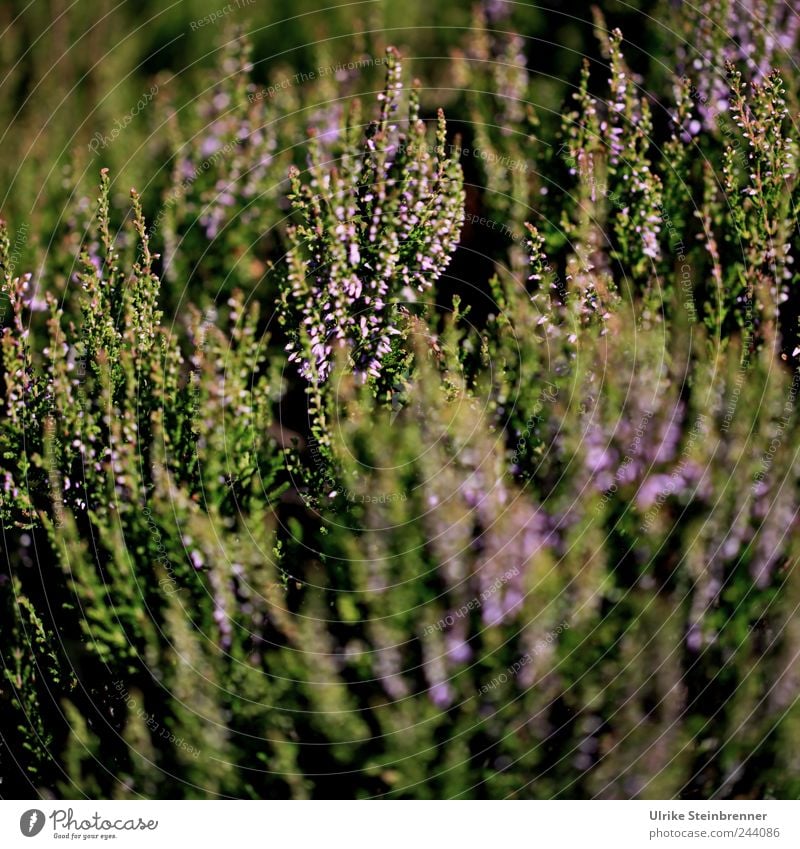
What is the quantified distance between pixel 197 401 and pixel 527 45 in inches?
220

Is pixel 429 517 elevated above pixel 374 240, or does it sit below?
below

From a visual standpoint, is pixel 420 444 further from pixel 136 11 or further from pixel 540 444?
pixel 136 11

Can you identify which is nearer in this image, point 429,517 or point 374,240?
point 429,517

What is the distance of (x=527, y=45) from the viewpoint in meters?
7.19

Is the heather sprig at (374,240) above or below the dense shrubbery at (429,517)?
above

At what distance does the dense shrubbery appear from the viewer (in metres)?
2.75

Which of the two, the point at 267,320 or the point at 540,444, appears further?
the point at 267,320

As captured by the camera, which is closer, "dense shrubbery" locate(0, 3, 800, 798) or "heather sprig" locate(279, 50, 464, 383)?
"dense shrubbery" locate(0, 3, 800, 798)

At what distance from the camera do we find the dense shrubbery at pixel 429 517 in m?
2.75

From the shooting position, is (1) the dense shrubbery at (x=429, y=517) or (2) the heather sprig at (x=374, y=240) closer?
(1) the dense shrubbery at (x=429, y=517)

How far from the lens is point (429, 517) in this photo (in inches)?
109

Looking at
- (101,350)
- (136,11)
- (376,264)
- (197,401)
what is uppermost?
(136,11)

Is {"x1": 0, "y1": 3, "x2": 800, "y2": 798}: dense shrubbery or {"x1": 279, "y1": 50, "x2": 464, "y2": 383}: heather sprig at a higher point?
{"x1": 279, "y1": 50, "x2": 464, "y2": 383}: heather sprig
